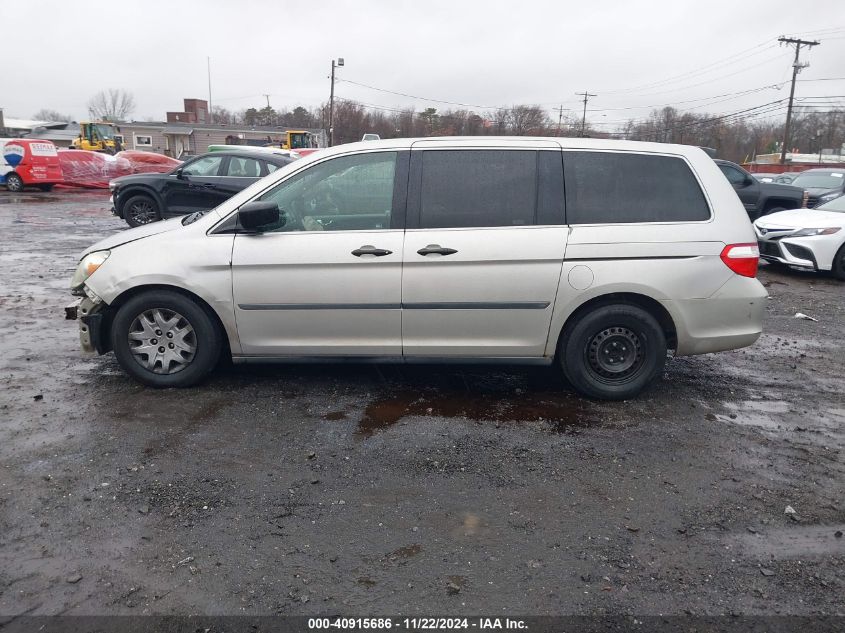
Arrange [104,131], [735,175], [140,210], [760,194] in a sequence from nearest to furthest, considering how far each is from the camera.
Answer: [140,210] < [735,175] < [760,194] < [104,131]

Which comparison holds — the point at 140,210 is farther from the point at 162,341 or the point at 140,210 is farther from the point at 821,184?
the point at 821,184

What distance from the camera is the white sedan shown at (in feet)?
34.2

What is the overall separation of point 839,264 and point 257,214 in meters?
9.98

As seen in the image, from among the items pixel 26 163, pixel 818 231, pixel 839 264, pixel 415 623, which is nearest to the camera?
pixel 415 623

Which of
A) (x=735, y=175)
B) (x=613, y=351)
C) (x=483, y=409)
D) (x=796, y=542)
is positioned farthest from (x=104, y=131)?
(x=796, y=542)

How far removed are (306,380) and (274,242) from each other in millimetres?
1203

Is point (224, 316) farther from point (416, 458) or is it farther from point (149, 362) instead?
point (416, 458)

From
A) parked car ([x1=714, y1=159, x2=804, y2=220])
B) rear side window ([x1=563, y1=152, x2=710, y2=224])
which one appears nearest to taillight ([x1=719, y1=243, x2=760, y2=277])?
rear side window ([x1=563, y1=152, x2=710, y2=224])

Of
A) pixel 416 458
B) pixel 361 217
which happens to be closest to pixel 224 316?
pixel 361 217

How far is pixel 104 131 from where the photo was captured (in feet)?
162

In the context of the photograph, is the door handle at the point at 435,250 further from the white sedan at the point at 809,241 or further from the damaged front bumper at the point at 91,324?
the white sedan at the point at 809,241

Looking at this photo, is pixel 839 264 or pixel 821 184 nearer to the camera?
pixel 839 264

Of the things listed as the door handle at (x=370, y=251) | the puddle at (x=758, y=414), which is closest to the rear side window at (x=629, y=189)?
the door handle at (x=370, y=251)

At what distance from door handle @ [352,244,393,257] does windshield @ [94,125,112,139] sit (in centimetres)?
5225
